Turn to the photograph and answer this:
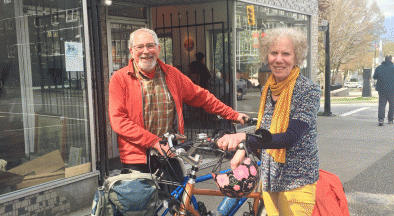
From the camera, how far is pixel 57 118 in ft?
16.4

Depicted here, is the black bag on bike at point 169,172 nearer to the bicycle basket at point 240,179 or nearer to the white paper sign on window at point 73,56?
the bicycle basket at point 240,179

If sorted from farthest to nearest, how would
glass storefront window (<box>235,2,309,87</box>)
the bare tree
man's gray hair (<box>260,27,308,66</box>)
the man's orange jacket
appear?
1. the bare tree
2. glass storefront window (<box>235,2,309,87</box>)
3. the man's orange jacket
4. man's gray hair (<box>260,27,308,66</box>)

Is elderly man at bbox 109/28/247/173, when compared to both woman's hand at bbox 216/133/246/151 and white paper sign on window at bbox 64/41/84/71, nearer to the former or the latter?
woman's hand at bbox 216/133/246/151

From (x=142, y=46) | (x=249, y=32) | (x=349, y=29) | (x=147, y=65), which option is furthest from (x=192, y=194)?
(x=349, y=29)

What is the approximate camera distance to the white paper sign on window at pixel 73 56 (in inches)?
194

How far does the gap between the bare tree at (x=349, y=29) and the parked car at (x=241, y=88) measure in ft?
76.2

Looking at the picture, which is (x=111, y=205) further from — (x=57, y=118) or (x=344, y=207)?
(x=57, y=118)

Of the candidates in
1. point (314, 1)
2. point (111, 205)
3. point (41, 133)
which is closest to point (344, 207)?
point (111, 205)

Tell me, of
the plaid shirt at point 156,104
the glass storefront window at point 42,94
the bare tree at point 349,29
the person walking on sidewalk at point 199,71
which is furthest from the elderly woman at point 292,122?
the bare tree at point 349,29

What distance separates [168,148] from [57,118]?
3.06 m

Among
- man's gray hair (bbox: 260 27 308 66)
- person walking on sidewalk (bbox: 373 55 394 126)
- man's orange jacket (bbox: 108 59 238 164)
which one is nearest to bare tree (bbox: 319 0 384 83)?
person walking on sidewalk (bbox: 373 55 394 126)

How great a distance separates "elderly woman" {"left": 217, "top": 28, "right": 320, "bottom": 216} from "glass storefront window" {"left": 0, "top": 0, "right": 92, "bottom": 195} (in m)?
3.23

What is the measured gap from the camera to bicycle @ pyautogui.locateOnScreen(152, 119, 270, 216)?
2.27 meters

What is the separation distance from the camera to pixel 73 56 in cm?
495
